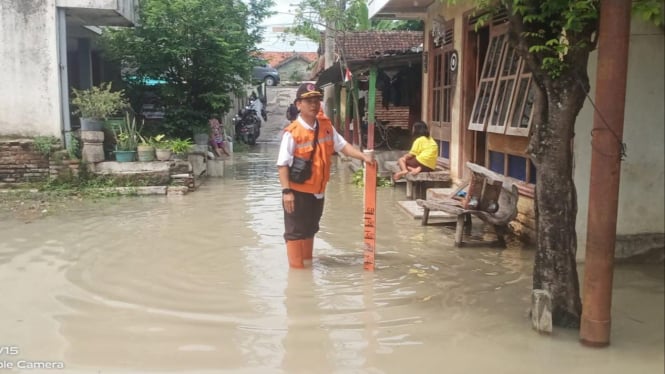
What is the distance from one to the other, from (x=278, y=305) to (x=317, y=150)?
1463 mm

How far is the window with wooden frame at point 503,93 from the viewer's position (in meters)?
6.98

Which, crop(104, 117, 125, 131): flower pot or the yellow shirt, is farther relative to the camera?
crop(104, 117, 125, 131): flower pot

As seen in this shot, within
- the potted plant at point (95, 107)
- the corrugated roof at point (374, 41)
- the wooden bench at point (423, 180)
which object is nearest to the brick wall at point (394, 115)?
the corrugated roof at point (374, 41)

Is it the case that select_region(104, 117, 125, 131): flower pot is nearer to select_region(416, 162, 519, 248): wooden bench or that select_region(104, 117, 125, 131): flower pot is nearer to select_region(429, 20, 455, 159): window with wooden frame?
select_region(429, 20, 455, 159): window with wooden frame

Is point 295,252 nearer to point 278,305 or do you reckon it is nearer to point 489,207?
point 278,305

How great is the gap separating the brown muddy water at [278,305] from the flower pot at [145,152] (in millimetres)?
3204

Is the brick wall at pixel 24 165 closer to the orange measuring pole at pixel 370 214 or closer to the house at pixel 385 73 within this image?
the house at pixel 385 73

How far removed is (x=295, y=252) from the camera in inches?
233

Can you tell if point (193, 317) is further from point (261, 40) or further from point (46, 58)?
point (261, 40)

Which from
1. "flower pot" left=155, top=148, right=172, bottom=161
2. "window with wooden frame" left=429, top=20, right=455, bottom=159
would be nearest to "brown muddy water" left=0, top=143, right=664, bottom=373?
"window with wooden frame" left=429, top=20, right=455, bottom=159

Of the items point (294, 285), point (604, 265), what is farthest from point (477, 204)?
point (604, 265)

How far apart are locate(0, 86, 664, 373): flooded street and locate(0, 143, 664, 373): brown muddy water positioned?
0.01 m

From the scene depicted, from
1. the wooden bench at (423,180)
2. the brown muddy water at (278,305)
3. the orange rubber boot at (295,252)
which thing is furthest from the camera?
the wooden bench at (423,180)

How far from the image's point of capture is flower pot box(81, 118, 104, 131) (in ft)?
36.2
